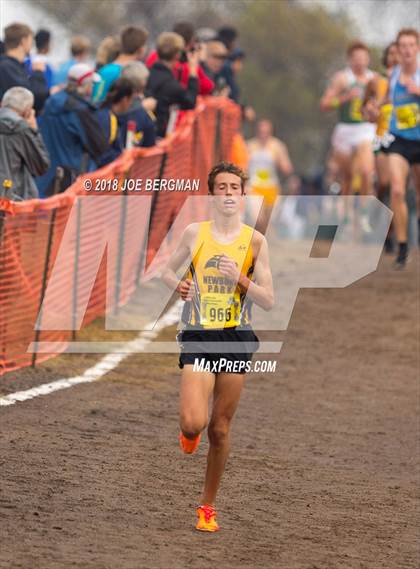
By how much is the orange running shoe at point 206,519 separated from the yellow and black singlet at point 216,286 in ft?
3.10

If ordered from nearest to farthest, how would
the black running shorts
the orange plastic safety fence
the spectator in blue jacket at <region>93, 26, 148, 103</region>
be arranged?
the orange plastic safety fence
the spectator in blue jacket at <region>93, 26, 148, 103</region>
the black running shorts

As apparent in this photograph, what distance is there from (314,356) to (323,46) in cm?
5525

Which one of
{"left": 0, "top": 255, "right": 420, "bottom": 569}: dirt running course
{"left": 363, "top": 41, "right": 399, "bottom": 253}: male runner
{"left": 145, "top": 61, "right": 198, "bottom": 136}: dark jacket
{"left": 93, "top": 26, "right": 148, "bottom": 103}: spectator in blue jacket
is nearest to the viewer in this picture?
{"left": 0, "top": 255, "right": 420, "bottom": 569}: dirt running course

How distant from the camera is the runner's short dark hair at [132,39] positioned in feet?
50.1

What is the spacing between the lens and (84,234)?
1391 cm

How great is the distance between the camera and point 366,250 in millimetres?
21594

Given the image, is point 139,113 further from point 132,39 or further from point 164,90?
point 164,90

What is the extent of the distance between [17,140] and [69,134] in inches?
64.9

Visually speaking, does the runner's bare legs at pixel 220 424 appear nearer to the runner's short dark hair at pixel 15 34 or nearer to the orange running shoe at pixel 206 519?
the orange running shoe at pixel 206 519

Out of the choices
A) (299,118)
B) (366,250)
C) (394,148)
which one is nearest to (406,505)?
(394,148)

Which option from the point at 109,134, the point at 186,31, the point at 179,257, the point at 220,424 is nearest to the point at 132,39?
the point at 109,134

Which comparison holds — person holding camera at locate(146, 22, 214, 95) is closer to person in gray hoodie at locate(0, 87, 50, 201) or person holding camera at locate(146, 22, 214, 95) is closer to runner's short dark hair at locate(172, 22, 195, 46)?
runner's short dark hair at locate(172, 22, 195, 46)

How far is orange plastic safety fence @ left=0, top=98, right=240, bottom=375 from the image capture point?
12258 millimetres

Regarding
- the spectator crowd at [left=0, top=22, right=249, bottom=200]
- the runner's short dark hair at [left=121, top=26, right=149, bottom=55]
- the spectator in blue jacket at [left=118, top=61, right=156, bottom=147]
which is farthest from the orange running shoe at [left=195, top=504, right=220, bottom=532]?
the runner's short dark hair at [left=121, top=26, right=149, bottom=55]
